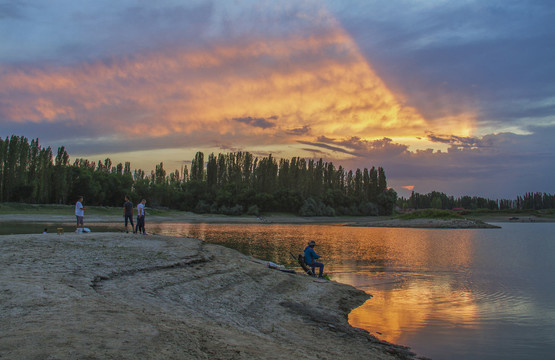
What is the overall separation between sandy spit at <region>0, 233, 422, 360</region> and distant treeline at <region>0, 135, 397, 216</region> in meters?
83.6

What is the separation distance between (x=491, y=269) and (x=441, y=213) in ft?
307

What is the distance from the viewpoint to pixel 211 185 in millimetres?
144250

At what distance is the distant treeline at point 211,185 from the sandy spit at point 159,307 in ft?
274

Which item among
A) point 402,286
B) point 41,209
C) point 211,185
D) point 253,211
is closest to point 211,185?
point 211,185

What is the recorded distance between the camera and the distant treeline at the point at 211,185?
8819cm

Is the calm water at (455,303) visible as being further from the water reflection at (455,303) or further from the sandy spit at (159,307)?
the sandy spit at (159,307)

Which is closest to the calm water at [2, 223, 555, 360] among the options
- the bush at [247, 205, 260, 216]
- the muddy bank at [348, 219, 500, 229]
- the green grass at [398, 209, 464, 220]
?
the muddy bank at [348, 219, 500, 229]

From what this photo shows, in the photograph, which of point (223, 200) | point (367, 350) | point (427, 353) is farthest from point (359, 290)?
point (223, 200)

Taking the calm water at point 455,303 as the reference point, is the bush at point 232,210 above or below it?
above

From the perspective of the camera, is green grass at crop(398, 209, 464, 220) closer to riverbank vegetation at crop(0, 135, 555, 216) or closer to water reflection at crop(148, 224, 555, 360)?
riverbank vegetation at crop(0, 135, 555, 216)

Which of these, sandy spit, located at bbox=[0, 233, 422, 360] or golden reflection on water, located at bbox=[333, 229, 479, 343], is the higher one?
sandy spit, located at bbox=[0, 233, 422, 360]

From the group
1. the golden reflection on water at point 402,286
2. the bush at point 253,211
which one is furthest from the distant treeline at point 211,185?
the golden reflection on water at point 402,286

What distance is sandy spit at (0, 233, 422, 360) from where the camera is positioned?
6625 mm

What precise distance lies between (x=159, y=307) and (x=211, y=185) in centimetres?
13569
